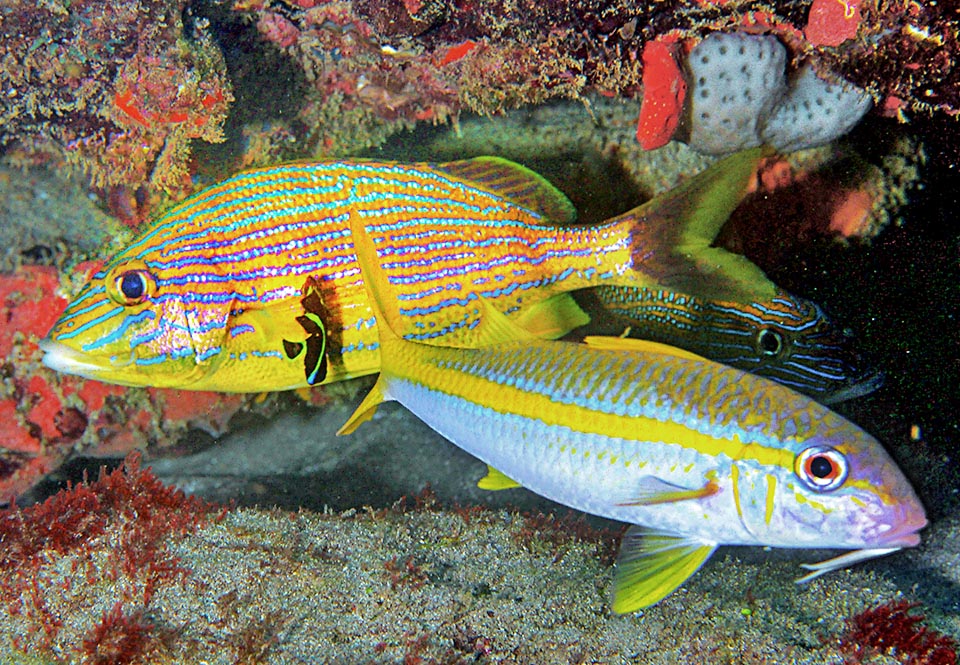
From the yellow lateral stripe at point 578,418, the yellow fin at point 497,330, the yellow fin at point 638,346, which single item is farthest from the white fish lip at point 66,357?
the yellow fin at point 638,346

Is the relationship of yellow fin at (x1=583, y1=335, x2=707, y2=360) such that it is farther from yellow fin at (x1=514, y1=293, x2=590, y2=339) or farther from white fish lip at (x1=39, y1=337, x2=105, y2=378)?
white fish lip at (x1=39, y1=337, x2=105, y2=378)

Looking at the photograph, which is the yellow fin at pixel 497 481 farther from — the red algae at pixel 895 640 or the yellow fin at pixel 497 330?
the red algae at pixel 895 640

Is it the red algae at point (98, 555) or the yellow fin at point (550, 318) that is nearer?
the red algae at point (98, 555)

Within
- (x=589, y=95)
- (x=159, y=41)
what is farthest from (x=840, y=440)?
(x=159, y=41)

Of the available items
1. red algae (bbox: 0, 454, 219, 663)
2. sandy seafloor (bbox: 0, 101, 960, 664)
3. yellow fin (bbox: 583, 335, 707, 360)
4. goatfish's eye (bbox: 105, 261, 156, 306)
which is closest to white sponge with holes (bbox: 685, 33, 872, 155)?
sandy seafloor (bbox: 0, 101, 960, 664)

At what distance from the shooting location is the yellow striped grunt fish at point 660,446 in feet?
6.66

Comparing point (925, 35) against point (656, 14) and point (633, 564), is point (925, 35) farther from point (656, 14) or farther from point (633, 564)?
point (633, 564)

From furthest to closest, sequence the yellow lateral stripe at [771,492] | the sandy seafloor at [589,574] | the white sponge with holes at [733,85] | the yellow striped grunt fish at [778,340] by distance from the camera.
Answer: the yellow striped grunt fish at [778,340] → the white sponge with holes at [733,85] → the sandy seafloor at [589,574] → the yellow lateral stripe at [771,492]

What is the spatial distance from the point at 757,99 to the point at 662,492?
7.66ft

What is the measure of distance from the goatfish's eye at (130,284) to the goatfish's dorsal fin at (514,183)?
159 cm

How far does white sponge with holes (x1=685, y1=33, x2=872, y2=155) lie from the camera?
320 centimetres

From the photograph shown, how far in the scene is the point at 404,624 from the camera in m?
2.45

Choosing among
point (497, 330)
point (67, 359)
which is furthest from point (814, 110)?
point (67, 359)

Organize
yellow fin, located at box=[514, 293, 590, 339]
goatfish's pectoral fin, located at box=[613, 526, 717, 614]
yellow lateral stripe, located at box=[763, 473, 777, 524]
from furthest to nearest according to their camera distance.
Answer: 1. yellow fin, located at box=[514, 293, 590, 339]
2. goatfish's pectoral fin, located at box=[613, 526, 717, 614]
3. yellow lateral stripe, located at box=[763, 473, 777, 524]
